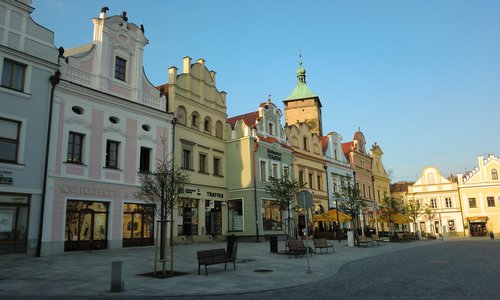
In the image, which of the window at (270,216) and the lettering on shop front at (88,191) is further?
the window at (270,216)

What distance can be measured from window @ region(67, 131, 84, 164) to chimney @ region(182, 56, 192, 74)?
1090cm

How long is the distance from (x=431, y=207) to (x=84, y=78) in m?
65.4

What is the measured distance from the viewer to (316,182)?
4394cm

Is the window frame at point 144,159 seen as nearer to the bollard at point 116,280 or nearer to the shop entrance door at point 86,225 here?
the shop entrance door at point 86,225

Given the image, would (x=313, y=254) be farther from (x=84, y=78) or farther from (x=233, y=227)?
(x=84, y=78)

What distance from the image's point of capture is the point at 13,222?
742 inches

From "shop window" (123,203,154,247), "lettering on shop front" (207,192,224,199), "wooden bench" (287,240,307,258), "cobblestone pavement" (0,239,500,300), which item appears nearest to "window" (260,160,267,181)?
"lettering on shop front" (207,192,224,199)

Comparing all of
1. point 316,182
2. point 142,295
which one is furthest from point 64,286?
point 316,182

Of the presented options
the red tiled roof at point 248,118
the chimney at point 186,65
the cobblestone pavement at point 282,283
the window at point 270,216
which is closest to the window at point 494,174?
the window at point 270,216

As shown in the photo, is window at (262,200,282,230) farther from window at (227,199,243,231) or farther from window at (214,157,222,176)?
window at (214,157,222,176)

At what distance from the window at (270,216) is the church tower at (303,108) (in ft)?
74.7

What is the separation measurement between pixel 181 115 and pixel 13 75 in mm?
12377

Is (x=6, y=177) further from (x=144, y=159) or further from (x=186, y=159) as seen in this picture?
(x=186, y=159)

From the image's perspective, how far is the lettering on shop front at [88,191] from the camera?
21.4m
